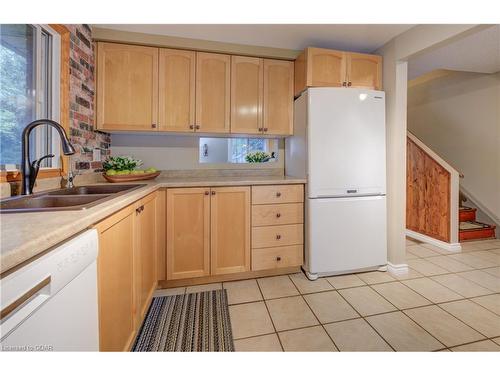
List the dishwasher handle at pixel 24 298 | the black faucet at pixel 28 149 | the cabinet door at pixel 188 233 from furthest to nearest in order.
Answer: the cabinet door at pixel 188 233 → the black faucet at pixel 28 149 → the dishwasher handle at pixel 24 298

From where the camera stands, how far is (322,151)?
87.9 inches

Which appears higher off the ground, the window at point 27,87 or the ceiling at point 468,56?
the ceiling at point 468,56

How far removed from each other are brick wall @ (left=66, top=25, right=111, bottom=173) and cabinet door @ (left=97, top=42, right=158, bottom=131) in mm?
84

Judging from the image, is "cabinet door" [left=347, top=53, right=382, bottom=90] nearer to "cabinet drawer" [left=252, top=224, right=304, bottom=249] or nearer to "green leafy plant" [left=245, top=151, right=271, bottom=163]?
"green leafy plant" [left=245, top=151, right=271, bottom=163]

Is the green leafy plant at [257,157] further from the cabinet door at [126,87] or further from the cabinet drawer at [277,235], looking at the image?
the cabinet door at [126,87]

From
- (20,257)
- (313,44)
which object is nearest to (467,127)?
(313,44)

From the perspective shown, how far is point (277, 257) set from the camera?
2.33 meters

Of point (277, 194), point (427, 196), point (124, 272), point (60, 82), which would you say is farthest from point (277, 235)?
point (427, 196)

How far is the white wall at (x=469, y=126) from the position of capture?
3479mm

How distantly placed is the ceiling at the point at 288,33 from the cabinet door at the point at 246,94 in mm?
198

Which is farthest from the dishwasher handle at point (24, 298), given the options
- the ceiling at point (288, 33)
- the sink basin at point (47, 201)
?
the ceiling at point (288, 33)

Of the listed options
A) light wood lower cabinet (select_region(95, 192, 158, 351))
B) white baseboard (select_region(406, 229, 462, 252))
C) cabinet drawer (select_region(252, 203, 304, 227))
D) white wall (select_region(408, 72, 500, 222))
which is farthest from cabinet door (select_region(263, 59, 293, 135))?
white wall (select_region(408, 72, 500, 222))

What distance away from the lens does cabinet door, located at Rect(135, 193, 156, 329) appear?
1448mm

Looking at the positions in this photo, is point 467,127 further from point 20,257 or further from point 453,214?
point 20,257
